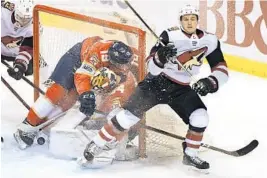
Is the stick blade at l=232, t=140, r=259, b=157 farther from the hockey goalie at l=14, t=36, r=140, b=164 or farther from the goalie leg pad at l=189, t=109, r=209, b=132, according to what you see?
the hockey goalie at l=14, t=36, r=140, b=164

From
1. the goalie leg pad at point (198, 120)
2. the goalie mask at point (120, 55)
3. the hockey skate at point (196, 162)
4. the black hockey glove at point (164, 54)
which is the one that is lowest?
the hockey skate at point (196, 162)

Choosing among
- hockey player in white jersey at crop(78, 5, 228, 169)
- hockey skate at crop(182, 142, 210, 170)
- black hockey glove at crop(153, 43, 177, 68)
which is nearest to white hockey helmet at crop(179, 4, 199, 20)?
hockey player in white jersey at crop(78, 5, 228, 169)

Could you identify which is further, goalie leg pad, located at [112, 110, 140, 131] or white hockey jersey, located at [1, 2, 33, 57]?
white hockey jersey, located at [1, 2, 33, 57]

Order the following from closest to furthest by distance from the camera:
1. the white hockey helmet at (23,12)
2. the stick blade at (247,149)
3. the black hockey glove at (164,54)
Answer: the black hockey glove at (164,54) < the stick blade at (247,149) < the white hockey helmet at (23,12)

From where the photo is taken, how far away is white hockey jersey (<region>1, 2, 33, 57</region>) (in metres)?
2.63

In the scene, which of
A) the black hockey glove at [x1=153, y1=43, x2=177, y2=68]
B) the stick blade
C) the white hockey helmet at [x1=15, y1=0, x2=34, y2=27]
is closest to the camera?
the black hockey glove at [x1=153, y1=43, x2=177, y2=68]

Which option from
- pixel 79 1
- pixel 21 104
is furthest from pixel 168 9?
pixel 21 104

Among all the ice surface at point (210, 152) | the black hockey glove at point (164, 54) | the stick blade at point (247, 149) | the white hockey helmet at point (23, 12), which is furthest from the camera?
the white hockey helmet at point (23, 12)

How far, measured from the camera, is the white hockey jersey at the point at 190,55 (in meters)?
2.09

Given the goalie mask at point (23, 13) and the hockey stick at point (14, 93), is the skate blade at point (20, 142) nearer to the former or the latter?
the hockey stick at point (14, 93)

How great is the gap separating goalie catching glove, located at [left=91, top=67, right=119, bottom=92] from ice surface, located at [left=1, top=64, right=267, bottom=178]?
23cm

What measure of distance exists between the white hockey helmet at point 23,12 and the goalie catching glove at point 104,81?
471 millimetres

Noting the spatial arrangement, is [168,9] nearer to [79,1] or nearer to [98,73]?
[79,1]

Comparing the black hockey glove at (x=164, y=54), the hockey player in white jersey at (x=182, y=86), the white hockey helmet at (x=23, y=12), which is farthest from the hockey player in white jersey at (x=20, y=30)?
the black hockey glove at (x=164, y=54)
